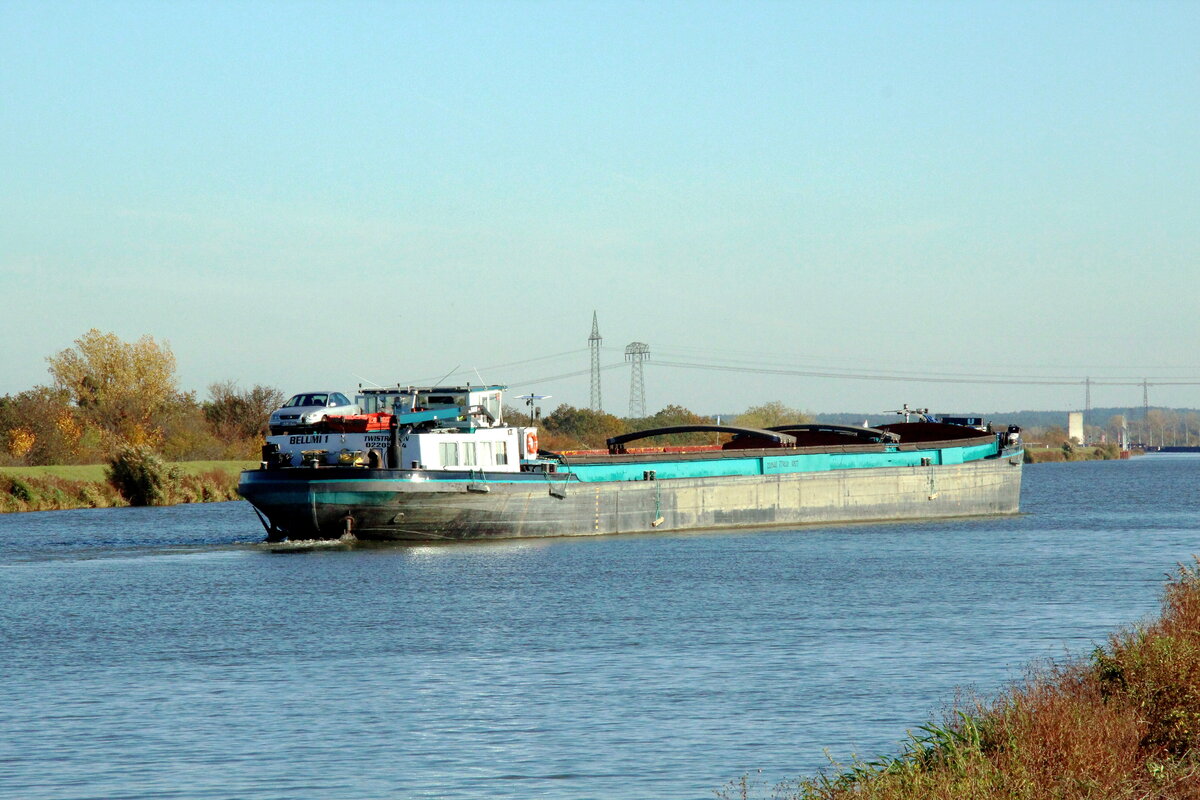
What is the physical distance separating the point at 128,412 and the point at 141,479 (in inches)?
1343

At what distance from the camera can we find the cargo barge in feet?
132

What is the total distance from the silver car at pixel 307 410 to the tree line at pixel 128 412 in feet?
138

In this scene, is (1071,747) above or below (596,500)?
below

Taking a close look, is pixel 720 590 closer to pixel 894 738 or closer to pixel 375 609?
pixel 375 609

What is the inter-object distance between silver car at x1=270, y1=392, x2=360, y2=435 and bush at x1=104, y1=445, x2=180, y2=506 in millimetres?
26324

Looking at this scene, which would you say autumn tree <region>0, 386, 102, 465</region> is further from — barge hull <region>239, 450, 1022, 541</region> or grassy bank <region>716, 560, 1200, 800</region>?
grassy bank <region>716, 560, 1200, 800</region>

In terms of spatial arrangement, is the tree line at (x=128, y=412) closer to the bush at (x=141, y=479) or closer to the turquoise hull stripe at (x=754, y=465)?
the bush at (x=141, y=479)

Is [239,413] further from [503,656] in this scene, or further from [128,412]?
[503,656]

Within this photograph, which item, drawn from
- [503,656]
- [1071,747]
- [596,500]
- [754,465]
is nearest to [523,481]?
[596,500]

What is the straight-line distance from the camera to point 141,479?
6762cm

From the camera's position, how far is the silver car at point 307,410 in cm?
4278

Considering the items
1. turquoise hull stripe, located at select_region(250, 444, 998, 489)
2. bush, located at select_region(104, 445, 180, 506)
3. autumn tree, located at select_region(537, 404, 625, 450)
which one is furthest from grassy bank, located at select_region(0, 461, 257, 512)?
autumn tree, located at select_region(537, 404, 625, 450)

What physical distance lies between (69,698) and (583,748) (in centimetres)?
815

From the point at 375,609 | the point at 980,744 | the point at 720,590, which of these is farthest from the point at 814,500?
the point at 980,744
